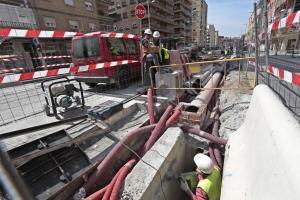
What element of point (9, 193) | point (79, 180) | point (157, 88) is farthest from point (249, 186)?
point (157, 88)

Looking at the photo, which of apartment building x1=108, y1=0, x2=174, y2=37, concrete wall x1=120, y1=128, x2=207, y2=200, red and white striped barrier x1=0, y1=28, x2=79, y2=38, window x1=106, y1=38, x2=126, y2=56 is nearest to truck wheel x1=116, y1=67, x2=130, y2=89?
window x1=106, y1=38, x2=126, y2=56

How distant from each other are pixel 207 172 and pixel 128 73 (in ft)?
18.7

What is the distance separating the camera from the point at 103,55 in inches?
245

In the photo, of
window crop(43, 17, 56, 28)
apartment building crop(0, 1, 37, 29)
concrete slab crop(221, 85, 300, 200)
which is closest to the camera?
concrete slab crop(221, 85, 300, 200)

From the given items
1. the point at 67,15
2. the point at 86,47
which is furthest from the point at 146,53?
the point at 67,15

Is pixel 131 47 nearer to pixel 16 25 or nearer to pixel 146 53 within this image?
pixel 146 53

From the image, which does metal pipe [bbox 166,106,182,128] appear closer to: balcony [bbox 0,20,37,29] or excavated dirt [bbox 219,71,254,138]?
excavated dirt [bbox 219,71,254,138]

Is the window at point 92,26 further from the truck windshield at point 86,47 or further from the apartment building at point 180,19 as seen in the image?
the apartment building at point 180,19

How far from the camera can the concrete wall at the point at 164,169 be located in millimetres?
2488

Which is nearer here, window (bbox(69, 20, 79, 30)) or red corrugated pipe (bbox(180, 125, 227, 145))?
red corrugated pipe (bbox(180, 125, 227, 145))

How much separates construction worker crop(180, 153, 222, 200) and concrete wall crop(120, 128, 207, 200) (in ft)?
1.14

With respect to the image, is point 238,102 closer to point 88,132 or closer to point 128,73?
point 88,132

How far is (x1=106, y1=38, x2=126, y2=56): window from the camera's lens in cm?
645

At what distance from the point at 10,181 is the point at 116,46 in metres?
6.73
